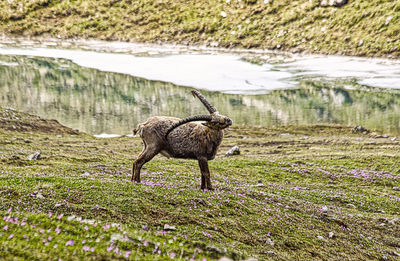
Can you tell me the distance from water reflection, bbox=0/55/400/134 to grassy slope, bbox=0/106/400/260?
2694cm

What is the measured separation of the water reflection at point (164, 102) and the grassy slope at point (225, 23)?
140 ft

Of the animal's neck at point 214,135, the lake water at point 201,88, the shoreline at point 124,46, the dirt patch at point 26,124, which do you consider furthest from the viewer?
the shoreline at point 124,46

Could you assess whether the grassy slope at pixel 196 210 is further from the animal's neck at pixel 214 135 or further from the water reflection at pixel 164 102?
the water reflection at pixel 164 102

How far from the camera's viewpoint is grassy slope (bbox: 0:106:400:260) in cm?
882

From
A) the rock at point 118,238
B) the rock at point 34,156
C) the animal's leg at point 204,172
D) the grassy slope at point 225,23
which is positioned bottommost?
the rock at point 34,156

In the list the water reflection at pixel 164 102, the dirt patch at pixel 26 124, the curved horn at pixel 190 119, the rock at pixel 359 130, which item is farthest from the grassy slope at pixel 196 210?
the water reflection at pixel 164 102

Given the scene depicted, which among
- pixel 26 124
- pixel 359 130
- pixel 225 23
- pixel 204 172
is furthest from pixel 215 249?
pixel 225 23

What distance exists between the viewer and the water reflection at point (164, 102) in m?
61.2

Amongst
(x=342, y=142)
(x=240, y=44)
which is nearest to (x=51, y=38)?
(x=240, y=44)

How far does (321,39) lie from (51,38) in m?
118

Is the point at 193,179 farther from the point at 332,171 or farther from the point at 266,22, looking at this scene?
the point at 266,22

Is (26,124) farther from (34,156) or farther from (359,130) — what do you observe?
(359,130)

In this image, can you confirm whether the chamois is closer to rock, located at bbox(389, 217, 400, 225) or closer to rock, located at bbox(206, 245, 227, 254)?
rock, located at bbox(206, 245, 227, 254)

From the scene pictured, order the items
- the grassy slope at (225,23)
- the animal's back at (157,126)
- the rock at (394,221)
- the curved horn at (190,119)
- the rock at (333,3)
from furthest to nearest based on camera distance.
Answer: the rock at (333,3)
the grassy slope at (225,23)
the rock at (394,221)
the animal's back at (157,126)
the curved horn at (190,119)
